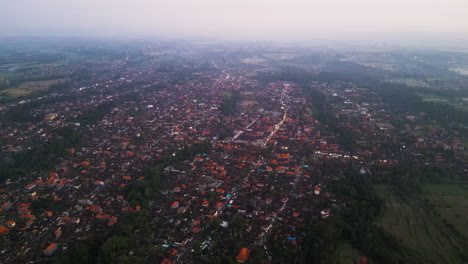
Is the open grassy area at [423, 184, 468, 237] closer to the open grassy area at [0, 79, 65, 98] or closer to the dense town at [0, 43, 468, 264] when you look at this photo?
the dense town at [0, 43, 468, 264]

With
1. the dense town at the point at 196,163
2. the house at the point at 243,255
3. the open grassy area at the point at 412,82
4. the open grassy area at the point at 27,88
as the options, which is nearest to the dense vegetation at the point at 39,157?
the dense town at the point at 196,163

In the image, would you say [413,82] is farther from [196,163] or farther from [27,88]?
[27,88]

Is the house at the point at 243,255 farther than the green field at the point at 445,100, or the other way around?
the green field at the point at 445,100

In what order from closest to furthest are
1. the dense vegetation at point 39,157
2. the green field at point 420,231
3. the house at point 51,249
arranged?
the house at point 51,249, the green field at point 420,231, the dense vegetation at point 39,157

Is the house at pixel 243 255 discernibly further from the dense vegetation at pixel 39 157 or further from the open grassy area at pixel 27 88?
the open grassy area at pixel 27 88

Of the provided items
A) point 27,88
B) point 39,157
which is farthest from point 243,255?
point 27,88

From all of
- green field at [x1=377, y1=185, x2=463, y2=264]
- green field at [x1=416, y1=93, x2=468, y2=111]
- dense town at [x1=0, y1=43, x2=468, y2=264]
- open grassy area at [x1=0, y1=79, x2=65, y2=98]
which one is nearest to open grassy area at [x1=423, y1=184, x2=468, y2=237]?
green field at [x1=377, y1=185, x2=463, y2=264]

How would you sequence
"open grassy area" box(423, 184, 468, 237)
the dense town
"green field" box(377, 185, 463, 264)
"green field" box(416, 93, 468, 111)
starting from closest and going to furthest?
1. "green field" box(377, 185, 463, 264)
2. the dense town
3. "open grassy area" box(423, 184, 468, 237)
4. "green field" box(416, 93, 468, 111)

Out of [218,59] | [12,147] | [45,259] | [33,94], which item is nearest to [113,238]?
[45,259]
